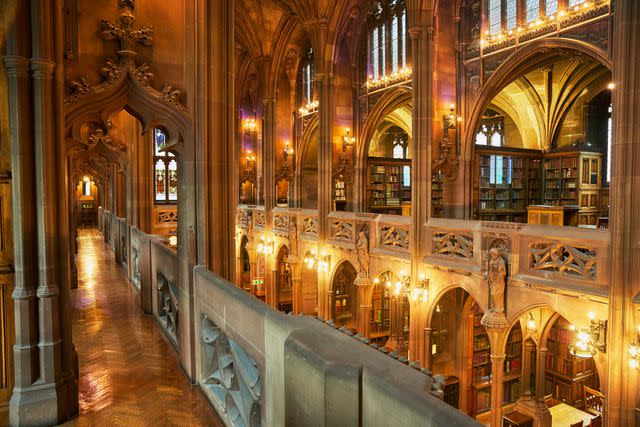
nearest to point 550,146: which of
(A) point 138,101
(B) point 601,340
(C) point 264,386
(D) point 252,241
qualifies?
(B) point 601,340

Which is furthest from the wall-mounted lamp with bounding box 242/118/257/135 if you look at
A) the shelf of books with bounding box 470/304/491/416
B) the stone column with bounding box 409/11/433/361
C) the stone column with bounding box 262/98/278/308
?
the shelf of books with bounding box 470/304/491/416

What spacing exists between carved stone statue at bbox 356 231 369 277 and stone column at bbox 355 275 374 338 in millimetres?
175

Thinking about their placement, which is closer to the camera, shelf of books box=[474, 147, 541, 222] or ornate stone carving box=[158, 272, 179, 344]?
ornate stone carving box=[158, 272, 179, 344]

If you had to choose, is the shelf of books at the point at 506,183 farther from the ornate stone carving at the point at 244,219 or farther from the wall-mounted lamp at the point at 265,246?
the ornate stone carving at the point at 244,219

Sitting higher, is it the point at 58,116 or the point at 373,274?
the point at 58,116

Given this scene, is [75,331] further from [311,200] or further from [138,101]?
[311,200]

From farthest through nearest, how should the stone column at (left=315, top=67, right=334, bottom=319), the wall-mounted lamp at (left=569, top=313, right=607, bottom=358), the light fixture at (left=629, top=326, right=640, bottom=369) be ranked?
the stone column at (left=315, top=67, right=334, bottom=319) → the wall-mounted lamp at (left=569, top=313, right=607, bottom=358) → the light fixture at (left=629, top=326, right=640, bottom=369)

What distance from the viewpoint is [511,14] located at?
11.3 metres

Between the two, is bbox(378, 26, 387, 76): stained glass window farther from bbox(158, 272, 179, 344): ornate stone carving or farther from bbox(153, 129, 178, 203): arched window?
bbox(153, 129, 178, 203): arched window

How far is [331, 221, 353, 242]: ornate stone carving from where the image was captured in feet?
46.2

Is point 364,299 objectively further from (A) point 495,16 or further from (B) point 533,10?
(B) point 533,10

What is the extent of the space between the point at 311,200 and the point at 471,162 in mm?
9518

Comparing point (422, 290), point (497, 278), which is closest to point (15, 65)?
point (497, 278)

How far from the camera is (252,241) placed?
2098 cm
